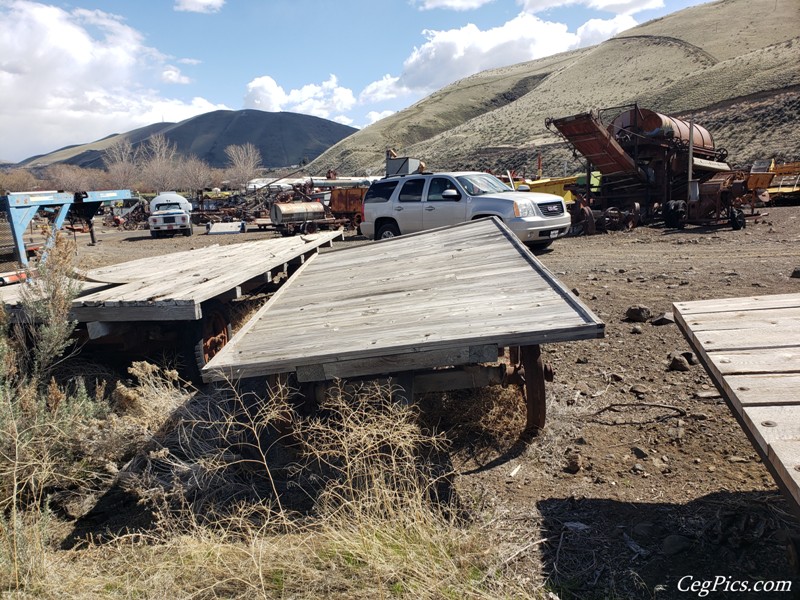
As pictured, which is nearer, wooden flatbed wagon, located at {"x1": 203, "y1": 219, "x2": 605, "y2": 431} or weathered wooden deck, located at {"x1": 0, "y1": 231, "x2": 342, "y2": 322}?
wooden flatbed wagon, located at {"x1": 203, "y1": 219, "x2": 605, "y2": 431}

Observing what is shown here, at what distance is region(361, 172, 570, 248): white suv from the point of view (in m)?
11.5

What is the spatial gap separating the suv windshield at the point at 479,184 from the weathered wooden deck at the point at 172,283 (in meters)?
4.77

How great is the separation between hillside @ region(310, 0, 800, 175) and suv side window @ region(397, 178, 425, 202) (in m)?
25.5

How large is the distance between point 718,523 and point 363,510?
5.77 ft

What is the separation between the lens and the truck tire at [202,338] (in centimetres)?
516

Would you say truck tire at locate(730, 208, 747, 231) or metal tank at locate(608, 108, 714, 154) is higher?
metal tank at locate(608, 108, 714, 154)

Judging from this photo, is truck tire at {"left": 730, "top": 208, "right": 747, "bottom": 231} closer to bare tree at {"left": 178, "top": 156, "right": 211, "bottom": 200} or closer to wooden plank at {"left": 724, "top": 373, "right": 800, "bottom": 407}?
wooden plank at {"left": 724, "top": 373, "right": 800, "bottom": 407}

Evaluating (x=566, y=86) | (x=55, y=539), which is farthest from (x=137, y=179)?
(x=55, y=539)

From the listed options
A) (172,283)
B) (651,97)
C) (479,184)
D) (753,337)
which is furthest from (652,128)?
(651,97)

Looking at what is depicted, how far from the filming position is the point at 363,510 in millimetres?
2953

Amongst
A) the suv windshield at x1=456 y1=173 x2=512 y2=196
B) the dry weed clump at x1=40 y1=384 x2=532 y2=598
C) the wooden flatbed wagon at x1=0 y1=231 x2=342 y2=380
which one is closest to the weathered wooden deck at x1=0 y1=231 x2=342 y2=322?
the wooden flatbed wagon at x1=0 y1=231 x2=342 y2=380

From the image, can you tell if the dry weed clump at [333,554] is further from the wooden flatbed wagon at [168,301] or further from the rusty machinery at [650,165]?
the rusty machinery at [650,165]

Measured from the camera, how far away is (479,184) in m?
12.5

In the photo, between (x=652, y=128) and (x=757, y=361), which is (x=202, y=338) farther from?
(x=652, y=128)
